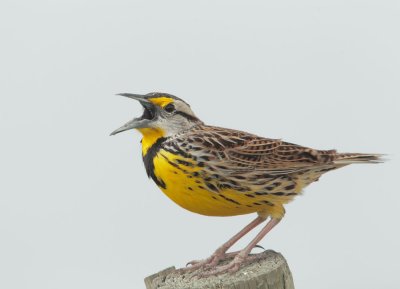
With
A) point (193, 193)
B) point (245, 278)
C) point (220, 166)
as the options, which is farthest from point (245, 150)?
point (245, 278)

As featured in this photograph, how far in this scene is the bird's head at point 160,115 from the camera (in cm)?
579

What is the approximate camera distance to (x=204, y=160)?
5641 millimetres

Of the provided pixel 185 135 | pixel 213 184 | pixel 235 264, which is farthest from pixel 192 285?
pixel 185 135

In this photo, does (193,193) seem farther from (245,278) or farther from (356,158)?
(356,158)

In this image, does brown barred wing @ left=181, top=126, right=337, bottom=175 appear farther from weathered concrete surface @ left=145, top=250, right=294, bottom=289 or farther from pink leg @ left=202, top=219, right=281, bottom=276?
weathered concrete surface @ left=145, top=250, right=294, bottom=289

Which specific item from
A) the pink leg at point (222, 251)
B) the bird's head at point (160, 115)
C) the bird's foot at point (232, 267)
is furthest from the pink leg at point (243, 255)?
the bird's head at point (160, 115)

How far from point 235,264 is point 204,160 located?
2.84ft

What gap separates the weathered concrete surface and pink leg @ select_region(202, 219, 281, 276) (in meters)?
0.05

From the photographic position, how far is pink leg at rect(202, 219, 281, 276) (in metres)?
5.54

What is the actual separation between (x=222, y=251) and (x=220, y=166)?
81 centimetres

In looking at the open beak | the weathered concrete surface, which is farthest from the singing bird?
the weathered concrete surface

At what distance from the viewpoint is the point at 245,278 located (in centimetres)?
518

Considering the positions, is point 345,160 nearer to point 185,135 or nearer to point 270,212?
point 270,212

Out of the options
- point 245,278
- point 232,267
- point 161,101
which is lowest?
point 245,278
